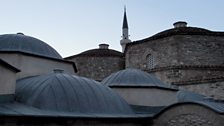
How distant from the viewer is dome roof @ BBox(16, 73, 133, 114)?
7.54m

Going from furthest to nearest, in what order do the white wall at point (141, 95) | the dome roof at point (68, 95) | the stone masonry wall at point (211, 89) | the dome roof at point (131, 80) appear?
1. the stone masonry wall at point (211, 89)
2. the dome roof at point (131, 80)
3. the white wall at point (141, 95)
4. the dome roof at point (68, 95)

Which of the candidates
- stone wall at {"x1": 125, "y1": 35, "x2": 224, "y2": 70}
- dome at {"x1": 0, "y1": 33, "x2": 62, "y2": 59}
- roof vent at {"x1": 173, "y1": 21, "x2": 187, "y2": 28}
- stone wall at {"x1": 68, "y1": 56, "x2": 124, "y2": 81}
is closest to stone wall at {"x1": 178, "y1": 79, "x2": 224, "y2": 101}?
stone wall at {"x1": 125, "y1": 35, "x2": 224, "y2": 70}

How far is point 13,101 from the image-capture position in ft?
24.8

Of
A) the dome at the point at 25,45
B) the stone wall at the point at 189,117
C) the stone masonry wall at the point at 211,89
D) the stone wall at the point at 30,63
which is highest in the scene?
the dome at the point at 25,45

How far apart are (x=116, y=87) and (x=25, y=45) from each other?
2.89 metres

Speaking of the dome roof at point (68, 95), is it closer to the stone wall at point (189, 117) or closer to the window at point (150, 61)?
the stone wall at point (189, 117)

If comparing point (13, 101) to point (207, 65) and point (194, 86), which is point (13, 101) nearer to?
point (194, 86)

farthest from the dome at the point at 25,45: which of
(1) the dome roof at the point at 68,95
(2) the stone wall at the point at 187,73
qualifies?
(2) the stone wall at the point at 187,73

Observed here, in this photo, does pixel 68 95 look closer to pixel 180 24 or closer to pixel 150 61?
pixel 150 61

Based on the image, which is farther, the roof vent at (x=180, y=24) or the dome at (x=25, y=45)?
the roof vent at (x=180, y=24)

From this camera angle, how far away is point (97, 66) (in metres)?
18.8

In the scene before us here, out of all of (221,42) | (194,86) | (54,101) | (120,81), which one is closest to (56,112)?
(54,101)

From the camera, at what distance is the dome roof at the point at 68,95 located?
754 cm

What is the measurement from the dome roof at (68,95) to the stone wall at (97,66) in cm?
988
